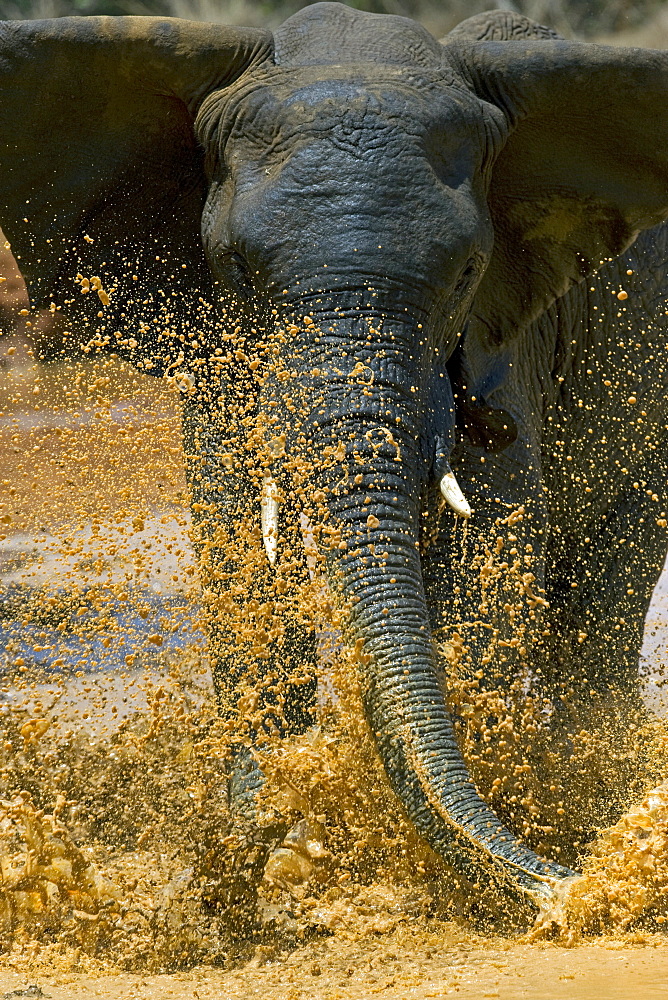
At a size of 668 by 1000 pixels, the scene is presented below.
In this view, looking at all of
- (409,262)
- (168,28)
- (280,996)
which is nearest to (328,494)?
(409,262)

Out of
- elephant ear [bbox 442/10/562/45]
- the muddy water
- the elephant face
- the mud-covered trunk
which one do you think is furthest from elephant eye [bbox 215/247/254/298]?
elephant ear [bbox 442/10/562/45]

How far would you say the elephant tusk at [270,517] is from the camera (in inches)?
161

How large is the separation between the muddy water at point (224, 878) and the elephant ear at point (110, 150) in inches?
15.8

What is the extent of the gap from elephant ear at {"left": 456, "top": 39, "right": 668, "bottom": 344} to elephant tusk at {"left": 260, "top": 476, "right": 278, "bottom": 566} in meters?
1.18

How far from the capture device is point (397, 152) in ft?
13.6

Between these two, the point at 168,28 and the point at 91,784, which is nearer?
the point at 168,28

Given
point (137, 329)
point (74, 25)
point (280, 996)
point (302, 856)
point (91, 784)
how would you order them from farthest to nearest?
point (91, 784), point (137, 329), point (74, 25), point (302, 856), point (280, 996)

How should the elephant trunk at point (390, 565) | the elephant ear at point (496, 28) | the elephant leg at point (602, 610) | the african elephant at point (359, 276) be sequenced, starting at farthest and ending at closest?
the elephant leg at point (602, 610)
the elephant ear at point (496, 28)
the african elephant at point (359, 276)
the elephant trunk at point (390, 565)

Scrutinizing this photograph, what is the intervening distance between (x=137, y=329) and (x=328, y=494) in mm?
Answer: 1183

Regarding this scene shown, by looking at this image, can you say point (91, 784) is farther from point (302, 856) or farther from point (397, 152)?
point (397, 152)

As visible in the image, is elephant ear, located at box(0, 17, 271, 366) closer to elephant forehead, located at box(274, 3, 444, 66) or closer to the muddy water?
elephant forehead, located at box(274, 3, 444, 66)

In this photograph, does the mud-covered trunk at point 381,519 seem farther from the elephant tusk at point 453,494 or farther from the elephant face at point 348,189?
the elephant face at point 348,189

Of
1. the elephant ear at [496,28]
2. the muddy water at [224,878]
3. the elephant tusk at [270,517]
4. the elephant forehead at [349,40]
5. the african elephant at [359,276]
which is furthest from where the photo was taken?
the elephant ear at [496,28]

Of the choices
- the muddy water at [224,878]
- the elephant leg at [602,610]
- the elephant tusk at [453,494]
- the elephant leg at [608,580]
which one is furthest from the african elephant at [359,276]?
the elephant leg at [608,580]
